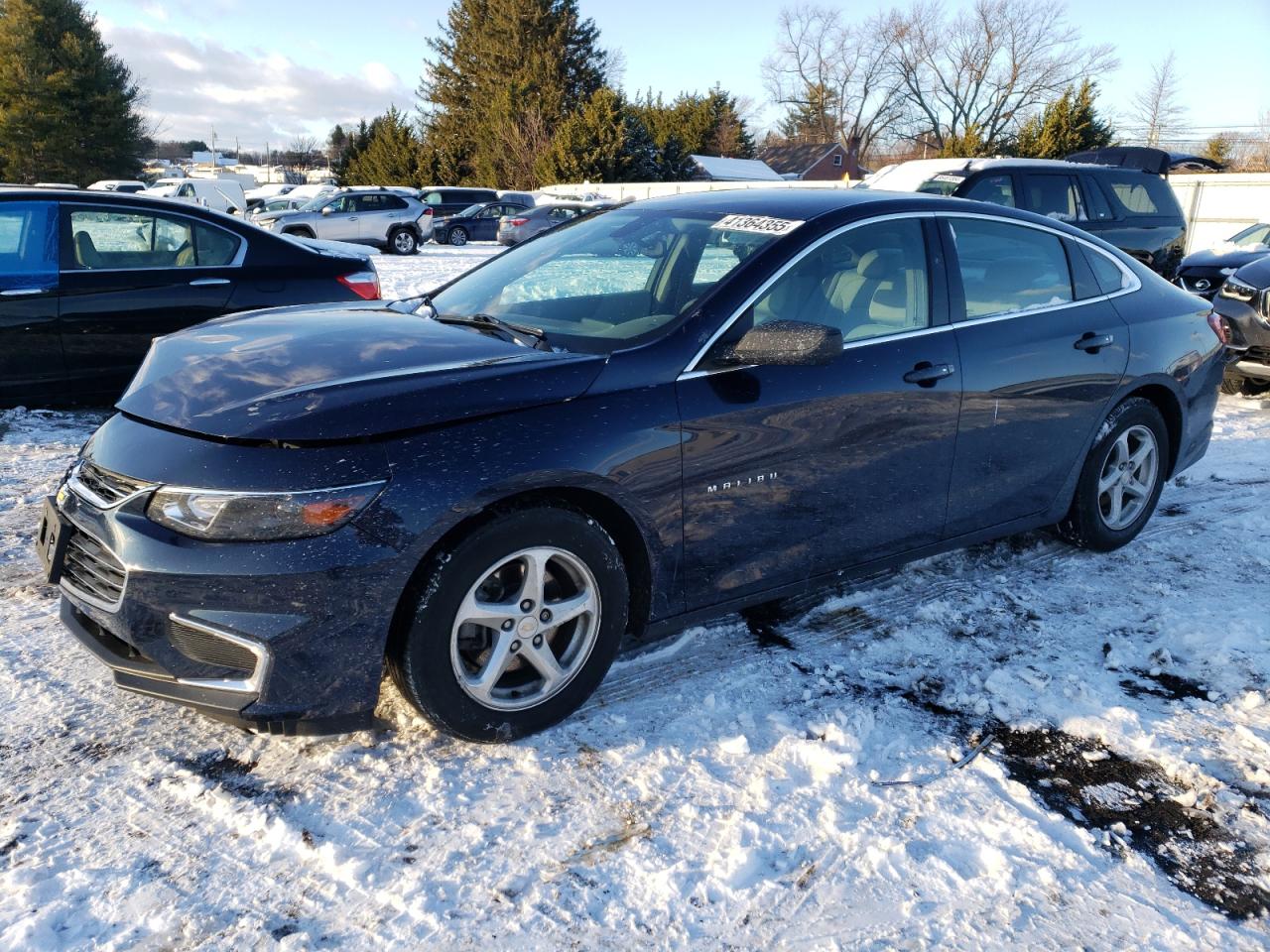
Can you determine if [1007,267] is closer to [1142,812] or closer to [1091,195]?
[1142,812]

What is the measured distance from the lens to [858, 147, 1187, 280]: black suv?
34.3 ft

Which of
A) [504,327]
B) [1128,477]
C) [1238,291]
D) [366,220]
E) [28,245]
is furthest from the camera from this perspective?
[366,220]

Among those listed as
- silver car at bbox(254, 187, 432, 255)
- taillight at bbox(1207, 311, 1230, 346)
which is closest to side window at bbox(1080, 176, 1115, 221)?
taillight at bbox(1207, 311, 1230, 346)

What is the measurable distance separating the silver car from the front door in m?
24.0

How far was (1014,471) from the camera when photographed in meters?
4.13

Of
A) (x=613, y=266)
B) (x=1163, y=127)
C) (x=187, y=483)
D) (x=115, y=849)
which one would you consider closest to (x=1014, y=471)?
(x=613, y=266)

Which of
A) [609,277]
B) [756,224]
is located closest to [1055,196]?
[756,224]

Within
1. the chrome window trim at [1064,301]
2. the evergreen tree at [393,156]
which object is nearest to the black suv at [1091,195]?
the chrome window trim at [1064,301]

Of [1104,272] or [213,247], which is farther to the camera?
[213,247]

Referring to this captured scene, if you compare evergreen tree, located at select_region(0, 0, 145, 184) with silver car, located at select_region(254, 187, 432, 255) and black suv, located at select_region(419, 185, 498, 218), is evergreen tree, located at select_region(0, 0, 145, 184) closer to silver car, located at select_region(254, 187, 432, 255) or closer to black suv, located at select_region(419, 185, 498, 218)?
black suv, located at select_region(419, 185, 498, 218)

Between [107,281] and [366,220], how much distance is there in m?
21.1

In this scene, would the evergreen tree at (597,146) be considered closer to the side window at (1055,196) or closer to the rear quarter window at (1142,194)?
A: the rear quarter window at (1142,194)

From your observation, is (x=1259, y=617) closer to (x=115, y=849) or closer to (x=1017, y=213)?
(x=1017, y=213)

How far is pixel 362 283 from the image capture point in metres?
6.92
